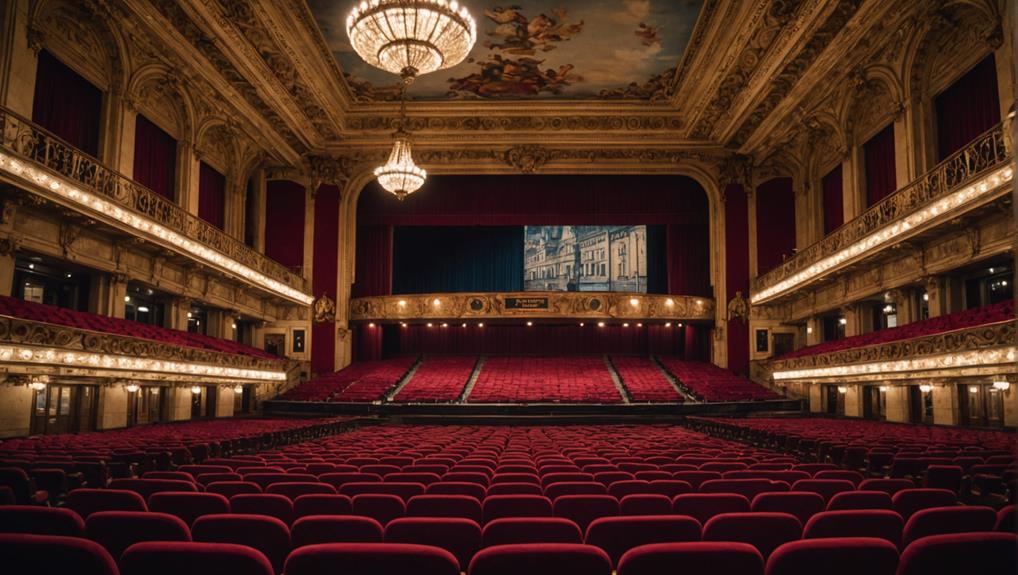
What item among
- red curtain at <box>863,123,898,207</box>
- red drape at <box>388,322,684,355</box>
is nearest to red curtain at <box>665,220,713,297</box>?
red drape at <box>388,322,684,355</box>

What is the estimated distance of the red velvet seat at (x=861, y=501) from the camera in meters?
3.65

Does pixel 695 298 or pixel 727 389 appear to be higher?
pixel 695 298

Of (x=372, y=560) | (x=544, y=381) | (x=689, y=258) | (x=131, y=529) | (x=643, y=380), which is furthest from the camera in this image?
(x=689, y=258)

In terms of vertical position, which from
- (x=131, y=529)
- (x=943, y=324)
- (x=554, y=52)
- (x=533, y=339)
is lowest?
(x=131, y=529)

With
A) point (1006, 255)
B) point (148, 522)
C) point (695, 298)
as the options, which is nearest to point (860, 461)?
point (148, 522)

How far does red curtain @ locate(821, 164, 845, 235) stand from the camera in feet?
72.7

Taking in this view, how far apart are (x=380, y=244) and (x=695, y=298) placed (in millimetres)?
12882

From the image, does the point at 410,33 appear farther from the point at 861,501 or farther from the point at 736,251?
the point at 736,251

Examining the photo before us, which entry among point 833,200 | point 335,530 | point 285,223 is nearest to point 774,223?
point 833,200

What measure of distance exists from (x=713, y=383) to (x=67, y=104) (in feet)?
66.4

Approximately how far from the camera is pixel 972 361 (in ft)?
39.4

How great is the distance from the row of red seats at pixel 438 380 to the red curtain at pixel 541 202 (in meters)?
5.73

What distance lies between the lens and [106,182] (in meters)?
14.9

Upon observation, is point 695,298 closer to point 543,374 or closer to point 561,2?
point 543,374
